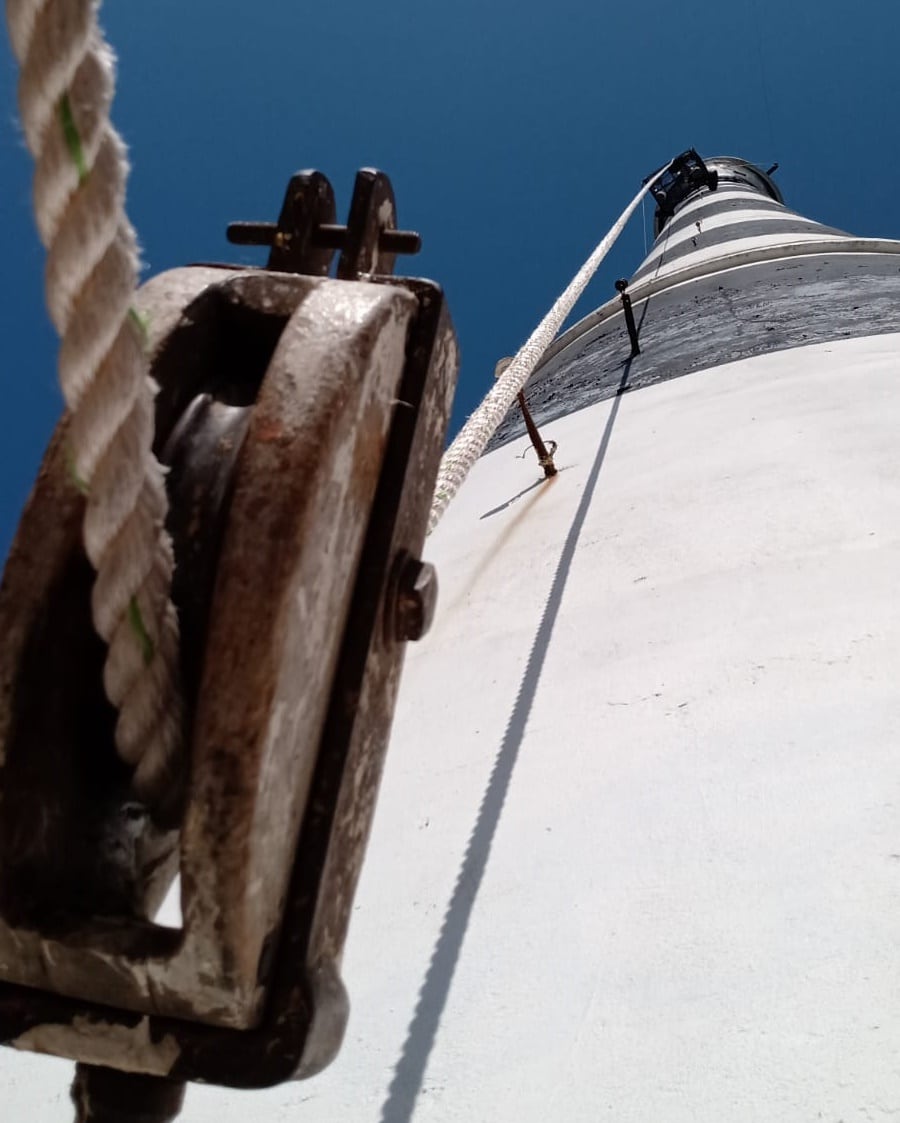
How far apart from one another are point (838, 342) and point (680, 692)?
3.43 ft

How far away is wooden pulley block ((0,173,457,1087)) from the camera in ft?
1.09

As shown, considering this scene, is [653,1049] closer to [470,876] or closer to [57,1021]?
[470,876]

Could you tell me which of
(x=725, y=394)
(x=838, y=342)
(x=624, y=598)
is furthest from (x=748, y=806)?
(x=838, y=342)

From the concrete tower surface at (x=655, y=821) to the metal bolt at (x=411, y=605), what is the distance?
0.26 metres

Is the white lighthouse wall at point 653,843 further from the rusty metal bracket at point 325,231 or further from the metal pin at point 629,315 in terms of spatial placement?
the metal pin at point 629,315

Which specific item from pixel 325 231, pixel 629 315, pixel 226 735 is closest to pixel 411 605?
pixel 226 735

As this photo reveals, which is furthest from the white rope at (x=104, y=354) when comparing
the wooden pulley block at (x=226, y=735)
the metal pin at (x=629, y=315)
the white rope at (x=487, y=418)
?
the metal pin at (x=629, y=315)

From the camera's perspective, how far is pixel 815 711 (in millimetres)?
689

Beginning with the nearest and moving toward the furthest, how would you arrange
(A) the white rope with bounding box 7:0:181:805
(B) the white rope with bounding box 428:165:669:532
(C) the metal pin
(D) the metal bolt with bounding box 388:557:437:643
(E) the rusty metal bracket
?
1. (A) the white rope with bounding box 7:0:181:805
2. (D) the metal bolt with bounding box 388:557:437:643
3. (E) the rusty metal bracket
4. (B) the white rope with bounding box 428:165:669:532
5. (C) the metal pin

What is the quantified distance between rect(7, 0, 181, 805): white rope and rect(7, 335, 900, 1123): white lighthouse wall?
0.31 meters

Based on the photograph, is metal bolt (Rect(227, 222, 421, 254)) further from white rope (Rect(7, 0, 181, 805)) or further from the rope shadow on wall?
the rope shadow on wall

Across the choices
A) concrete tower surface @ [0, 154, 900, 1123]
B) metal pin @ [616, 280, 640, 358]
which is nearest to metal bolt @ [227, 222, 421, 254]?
concrete tower surface @ [0, 154, 900, 1123]

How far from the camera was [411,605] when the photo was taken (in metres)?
0.42

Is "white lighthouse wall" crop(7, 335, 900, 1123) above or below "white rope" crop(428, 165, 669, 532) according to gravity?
below
